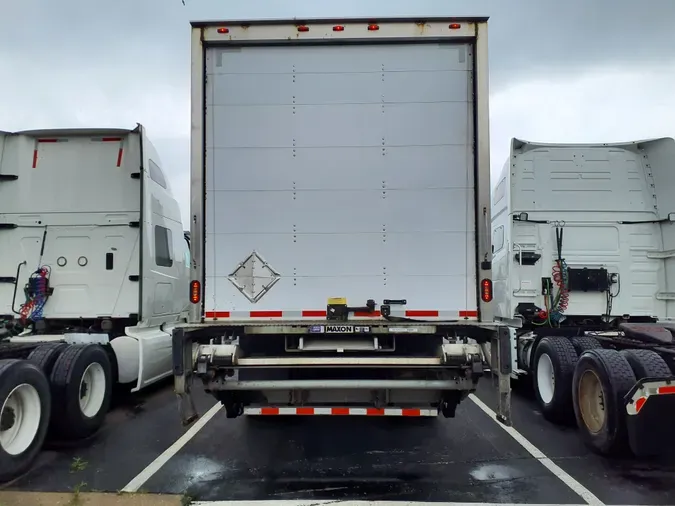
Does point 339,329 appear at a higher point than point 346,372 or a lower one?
higher

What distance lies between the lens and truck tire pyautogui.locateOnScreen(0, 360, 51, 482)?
14.9 ft

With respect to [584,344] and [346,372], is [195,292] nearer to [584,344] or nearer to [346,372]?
[346,372]

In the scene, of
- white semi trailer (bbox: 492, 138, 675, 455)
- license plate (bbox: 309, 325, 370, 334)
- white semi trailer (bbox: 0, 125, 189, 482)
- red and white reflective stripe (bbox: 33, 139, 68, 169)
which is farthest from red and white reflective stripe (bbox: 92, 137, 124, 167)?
white semi trailer (bbox: 492, 138, 675, 455)

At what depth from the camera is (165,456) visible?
5.22 metres

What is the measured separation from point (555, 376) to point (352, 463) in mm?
3141

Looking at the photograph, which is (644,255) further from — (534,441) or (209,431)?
(209,431)

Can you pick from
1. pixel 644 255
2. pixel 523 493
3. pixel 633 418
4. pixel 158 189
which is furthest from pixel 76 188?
pixel 644 255

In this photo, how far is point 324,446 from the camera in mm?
5562

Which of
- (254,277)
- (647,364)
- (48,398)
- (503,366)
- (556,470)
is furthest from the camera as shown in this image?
(48,398)

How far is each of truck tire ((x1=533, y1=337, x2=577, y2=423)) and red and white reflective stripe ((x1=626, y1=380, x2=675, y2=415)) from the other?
6.55 feet

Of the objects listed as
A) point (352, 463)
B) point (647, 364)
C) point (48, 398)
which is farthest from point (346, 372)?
point (48, 398)

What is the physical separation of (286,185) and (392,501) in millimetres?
2885

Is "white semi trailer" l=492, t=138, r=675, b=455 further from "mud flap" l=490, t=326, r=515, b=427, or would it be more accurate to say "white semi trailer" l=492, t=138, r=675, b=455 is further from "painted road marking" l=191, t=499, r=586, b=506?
"painted road marking" l=191, t=499, r=586, b=506

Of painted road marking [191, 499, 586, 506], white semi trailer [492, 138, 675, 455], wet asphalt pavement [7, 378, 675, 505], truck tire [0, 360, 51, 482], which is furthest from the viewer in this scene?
white semi trailer [492, 138, 675, 455]
